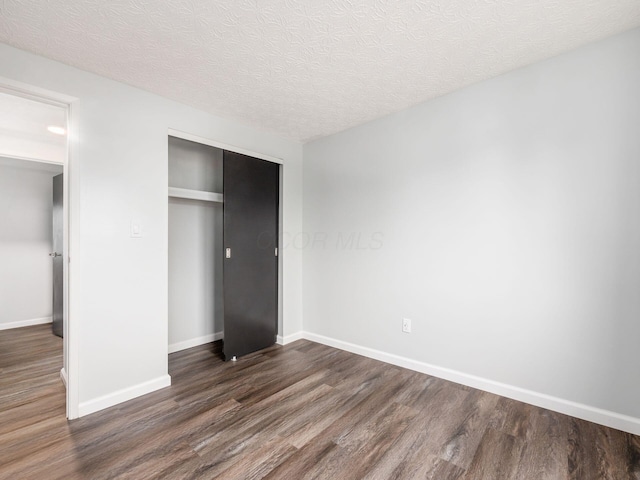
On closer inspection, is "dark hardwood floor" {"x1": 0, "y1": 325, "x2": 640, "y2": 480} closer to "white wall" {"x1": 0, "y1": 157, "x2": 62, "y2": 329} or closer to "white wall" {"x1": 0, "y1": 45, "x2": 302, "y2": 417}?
"white wall" {"x1": 0, "y1": 45, "x2": 302, "y2": 417}

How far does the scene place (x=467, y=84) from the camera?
7.70 feet

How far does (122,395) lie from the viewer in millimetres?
2205

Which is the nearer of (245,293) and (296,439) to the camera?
(296,439)

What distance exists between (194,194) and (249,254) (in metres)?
0.83

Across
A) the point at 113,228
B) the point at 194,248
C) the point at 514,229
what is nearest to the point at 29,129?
the point at 194,248

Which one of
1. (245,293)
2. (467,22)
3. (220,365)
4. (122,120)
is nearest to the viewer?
(467,22)

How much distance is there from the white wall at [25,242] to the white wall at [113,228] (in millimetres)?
2905

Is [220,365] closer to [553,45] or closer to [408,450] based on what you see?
[408,450]

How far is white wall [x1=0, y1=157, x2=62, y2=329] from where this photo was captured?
3.92m

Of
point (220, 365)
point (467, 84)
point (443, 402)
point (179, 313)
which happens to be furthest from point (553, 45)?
point (179, 313)

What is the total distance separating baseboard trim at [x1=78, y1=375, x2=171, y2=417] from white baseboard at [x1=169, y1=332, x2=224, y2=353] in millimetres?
752

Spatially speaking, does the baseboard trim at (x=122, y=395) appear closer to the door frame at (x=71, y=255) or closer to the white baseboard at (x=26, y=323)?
the door frame at (x=71, y=255)

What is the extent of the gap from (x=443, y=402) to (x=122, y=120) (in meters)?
3.16

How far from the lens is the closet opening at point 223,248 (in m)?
2.98
